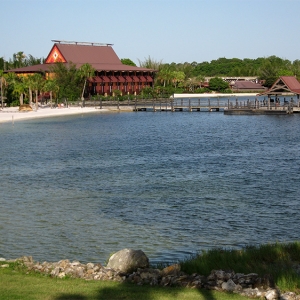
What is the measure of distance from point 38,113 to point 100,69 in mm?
28893

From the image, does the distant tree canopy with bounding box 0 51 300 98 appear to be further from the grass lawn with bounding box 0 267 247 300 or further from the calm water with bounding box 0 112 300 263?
the grass lawn with bounding box 0 267 247 300

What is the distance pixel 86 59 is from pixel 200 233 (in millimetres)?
97545

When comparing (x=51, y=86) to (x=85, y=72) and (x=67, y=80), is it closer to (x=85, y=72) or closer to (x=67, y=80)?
(x=67, y=80)

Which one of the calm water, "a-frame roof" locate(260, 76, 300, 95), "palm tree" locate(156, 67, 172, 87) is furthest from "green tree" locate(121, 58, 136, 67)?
the calm water

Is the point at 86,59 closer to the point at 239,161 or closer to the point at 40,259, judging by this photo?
the point at 239,161

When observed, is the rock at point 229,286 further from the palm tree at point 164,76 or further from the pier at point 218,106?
the palm tree at point 164,76

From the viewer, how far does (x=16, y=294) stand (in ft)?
29.7

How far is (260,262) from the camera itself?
11.8m

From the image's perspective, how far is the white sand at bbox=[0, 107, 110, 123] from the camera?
239 feet

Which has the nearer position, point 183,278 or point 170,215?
point 183,278

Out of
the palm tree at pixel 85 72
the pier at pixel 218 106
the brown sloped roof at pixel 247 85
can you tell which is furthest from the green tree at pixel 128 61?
the palm tree at pixel 85 72

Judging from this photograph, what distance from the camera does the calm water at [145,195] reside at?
53.7 feet

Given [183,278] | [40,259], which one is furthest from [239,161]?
[183,278]

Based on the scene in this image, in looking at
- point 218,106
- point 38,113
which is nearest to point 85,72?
point 38,113
